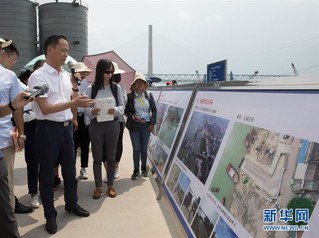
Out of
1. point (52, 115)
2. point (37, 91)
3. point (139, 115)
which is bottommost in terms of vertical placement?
point (139, 115)

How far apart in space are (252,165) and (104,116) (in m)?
2.30

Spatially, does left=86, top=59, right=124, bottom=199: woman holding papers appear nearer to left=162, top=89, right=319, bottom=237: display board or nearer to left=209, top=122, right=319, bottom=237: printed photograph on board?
left=162, top=89, right=319, bottom=237: display board

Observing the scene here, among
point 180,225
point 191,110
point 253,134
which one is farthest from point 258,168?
point 191,110

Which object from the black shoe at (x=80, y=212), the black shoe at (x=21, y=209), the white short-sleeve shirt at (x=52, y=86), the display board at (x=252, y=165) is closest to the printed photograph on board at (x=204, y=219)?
the display board at (x=252, y=165)

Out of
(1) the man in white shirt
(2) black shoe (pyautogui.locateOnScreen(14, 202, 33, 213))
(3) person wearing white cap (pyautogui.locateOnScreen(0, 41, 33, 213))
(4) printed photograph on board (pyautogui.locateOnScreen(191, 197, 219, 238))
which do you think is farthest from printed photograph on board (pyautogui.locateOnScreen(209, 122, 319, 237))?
(2) black shoe (pyautogui.locateOnScreen(14, 202, 33, 213))

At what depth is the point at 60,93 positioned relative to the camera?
116 inches

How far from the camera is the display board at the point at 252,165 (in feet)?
4.53

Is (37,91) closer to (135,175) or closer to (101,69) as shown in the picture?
(101,69)

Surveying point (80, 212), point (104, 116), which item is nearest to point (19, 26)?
point (104, 116)

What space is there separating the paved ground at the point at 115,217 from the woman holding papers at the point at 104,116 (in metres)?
0.25

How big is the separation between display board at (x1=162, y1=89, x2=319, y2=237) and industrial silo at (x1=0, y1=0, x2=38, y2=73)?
1126 inches

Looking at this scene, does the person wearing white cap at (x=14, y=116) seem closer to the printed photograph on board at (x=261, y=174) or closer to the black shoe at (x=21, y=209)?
the black shoe at (x=21, y=209)

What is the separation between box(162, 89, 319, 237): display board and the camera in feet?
4.53

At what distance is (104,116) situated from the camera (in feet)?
12.0
